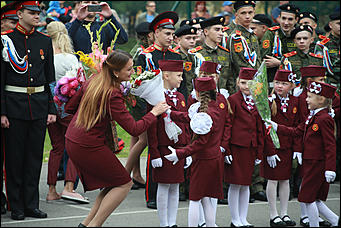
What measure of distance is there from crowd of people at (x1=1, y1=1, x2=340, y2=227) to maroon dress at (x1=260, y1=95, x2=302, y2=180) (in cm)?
1

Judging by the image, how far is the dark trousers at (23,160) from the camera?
718cm

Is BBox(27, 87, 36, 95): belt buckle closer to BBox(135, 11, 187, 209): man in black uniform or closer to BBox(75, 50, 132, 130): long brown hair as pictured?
BBox(75, 50, 132, 130): long brown hair

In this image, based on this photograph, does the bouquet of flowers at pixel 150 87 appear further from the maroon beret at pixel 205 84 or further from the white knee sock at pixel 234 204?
the white knee sock at pixel 234 204

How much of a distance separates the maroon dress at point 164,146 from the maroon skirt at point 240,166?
56cm

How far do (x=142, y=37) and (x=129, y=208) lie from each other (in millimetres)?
3033

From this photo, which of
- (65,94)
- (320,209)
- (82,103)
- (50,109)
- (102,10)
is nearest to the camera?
(82,103)

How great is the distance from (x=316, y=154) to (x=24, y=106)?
3332 mm

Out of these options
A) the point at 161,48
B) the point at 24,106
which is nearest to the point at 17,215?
the point at 24,106

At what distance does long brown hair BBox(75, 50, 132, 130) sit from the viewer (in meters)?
6.01

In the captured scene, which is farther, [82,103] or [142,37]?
[142,37]

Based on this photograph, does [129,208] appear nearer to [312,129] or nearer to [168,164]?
[168,164]

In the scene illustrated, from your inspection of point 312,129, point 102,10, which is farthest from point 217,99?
point 102,10

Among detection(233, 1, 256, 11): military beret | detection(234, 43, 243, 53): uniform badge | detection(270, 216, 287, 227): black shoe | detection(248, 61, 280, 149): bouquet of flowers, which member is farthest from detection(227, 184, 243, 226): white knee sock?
detection(233, 1, 256, 11): military beret

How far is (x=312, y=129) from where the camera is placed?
6961 millimetres
